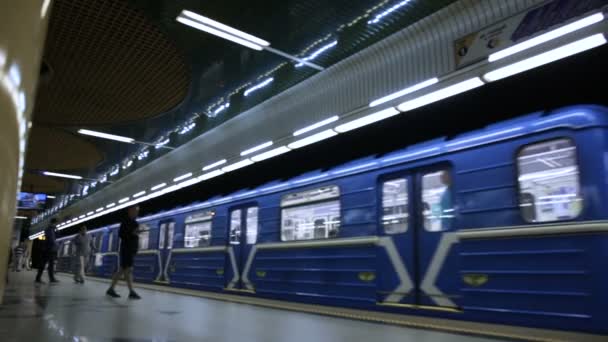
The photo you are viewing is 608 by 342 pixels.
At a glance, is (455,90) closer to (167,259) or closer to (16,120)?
(16,120)

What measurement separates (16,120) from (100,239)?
1640cm

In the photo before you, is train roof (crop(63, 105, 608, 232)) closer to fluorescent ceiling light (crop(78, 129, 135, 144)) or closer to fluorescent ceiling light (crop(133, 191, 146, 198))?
fluorescent ceiling light (crop(78, 129, 135, 144))

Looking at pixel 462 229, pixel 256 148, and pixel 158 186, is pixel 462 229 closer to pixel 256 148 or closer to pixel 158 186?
pixel 256 148

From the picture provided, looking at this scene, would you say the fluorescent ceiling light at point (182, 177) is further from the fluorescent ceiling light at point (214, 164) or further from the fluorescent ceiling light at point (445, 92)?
the fluorescent ceiling light at point (445, 92)

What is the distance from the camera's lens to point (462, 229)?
454 cm

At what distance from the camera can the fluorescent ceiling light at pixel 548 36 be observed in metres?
3.68

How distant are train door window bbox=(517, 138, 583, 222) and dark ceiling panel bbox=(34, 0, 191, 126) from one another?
172 inches

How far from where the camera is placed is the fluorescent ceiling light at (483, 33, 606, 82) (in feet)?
12.6

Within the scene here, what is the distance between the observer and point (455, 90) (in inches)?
205

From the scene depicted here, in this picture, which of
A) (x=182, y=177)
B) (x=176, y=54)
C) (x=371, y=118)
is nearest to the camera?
(x=176, y=54)

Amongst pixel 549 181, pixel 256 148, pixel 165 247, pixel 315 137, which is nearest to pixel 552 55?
pixel 549 181

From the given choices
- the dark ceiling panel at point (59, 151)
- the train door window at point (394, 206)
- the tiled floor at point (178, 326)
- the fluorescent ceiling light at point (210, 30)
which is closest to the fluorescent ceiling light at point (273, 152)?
the fluorescent ceiling light at point (210, 30)

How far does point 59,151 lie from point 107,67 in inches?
275

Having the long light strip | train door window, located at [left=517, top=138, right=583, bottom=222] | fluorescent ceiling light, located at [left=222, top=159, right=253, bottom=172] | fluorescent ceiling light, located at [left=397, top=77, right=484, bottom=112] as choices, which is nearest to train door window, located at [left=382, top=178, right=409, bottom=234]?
fluorescent ceiling light, located at [left=397, top=77, right=484, bottom=112]
